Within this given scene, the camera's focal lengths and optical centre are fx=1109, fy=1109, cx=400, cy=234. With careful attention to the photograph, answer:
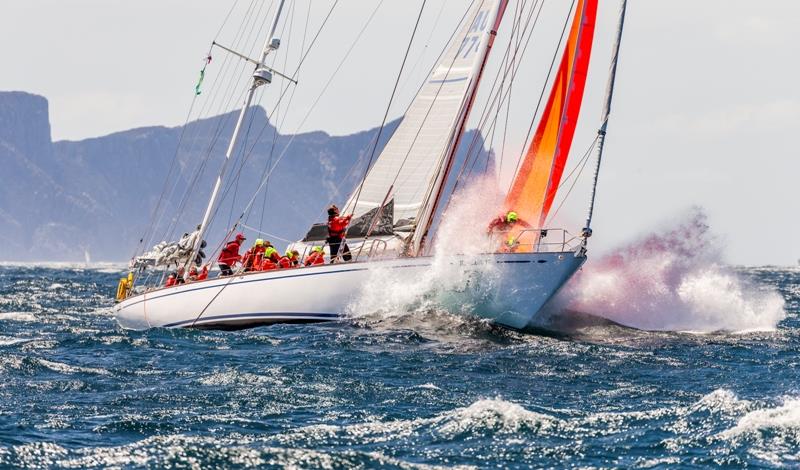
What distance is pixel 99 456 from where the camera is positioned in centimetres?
1066

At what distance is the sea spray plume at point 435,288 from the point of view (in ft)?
69.7

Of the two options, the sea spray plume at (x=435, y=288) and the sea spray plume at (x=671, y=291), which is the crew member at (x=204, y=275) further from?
the sea spray plume at (x=671, y=291)

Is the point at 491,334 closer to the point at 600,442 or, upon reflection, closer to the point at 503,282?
the point at 503,282

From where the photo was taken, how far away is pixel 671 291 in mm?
26578

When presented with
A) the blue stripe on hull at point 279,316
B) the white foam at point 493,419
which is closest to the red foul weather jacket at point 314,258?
the blue stripe on hull at point 279,316

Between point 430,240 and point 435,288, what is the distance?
7.83ft

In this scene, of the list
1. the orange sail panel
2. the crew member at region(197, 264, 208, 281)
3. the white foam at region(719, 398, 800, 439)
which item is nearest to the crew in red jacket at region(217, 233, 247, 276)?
the crew member at region(197, 264, 208, 281)

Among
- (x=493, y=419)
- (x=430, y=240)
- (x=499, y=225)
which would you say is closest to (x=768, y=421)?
(x=493, y=419)

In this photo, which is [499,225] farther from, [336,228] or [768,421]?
[768,421]

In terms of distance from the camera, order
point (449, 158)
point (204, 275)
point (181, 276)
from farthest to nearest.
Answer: point (181, 276) → point (204, 275) → point (449, 158)

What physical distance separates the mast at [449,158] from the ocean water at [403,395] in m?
2.33

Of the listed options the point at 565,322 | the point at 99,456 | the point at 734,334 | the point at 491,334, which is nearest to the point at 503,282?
the point at 491,334

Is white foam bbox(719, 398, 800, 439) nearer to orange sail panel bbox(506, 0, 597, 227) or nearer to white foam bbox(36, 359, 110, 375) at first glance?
white foam bbox(36, 359, 110, 375)

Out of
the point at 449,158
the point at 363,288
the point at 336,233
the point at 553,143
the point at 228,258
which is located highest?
the point at 553,143
